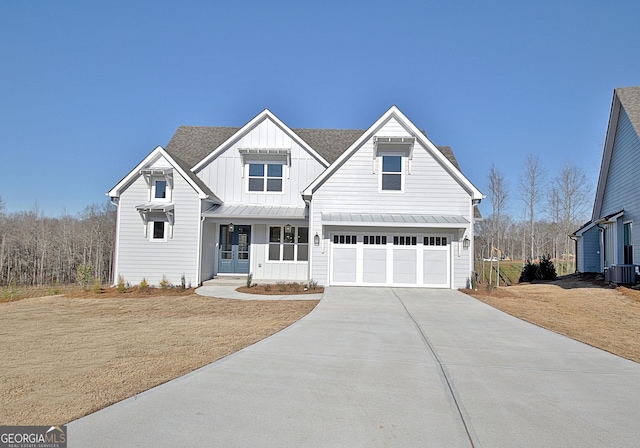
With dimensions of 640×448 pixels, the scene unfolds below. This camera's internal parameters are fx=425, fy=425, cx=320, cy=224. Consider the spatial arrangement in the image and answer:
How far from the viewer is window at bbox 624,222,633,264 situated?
1781 cm

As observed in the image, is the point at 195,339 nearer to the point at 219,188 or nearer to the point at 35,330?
the point at 35,330

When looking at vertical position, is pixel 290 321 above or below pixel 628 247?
below

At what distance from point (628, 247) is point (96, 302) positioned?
2109 cm

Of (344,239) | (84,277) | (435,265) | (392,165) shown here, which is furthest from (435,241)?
(84,277)

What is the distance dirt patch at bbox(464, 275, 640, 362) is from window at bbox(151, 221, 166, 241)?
12.9 meters

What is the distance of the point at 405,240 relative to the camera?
17.5 meters

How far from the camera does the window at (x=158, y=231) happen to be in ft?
60.2

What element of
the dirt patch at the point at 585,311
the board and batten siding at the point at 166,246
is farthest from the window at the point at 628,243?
the board and batten siding at the point at 166,246

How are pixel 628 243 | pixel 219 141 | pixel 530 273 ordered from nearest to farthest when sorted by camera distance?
pixel 628 243 → pixel 219 141 → pixel 530 273

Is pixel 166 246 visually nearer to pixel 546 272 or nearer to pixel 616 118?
pixel 616 118

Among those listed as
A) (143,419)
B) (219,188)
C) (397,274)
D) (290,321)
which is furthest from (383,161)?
(143,419)

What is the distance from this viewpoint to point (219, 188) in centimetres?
2020

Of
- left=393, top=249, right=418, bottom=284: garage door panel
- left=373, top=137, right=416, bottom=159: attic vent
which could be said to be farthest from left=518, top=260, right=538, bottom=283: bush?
left=373, top=137, right=416, bottom=159: attic vent
